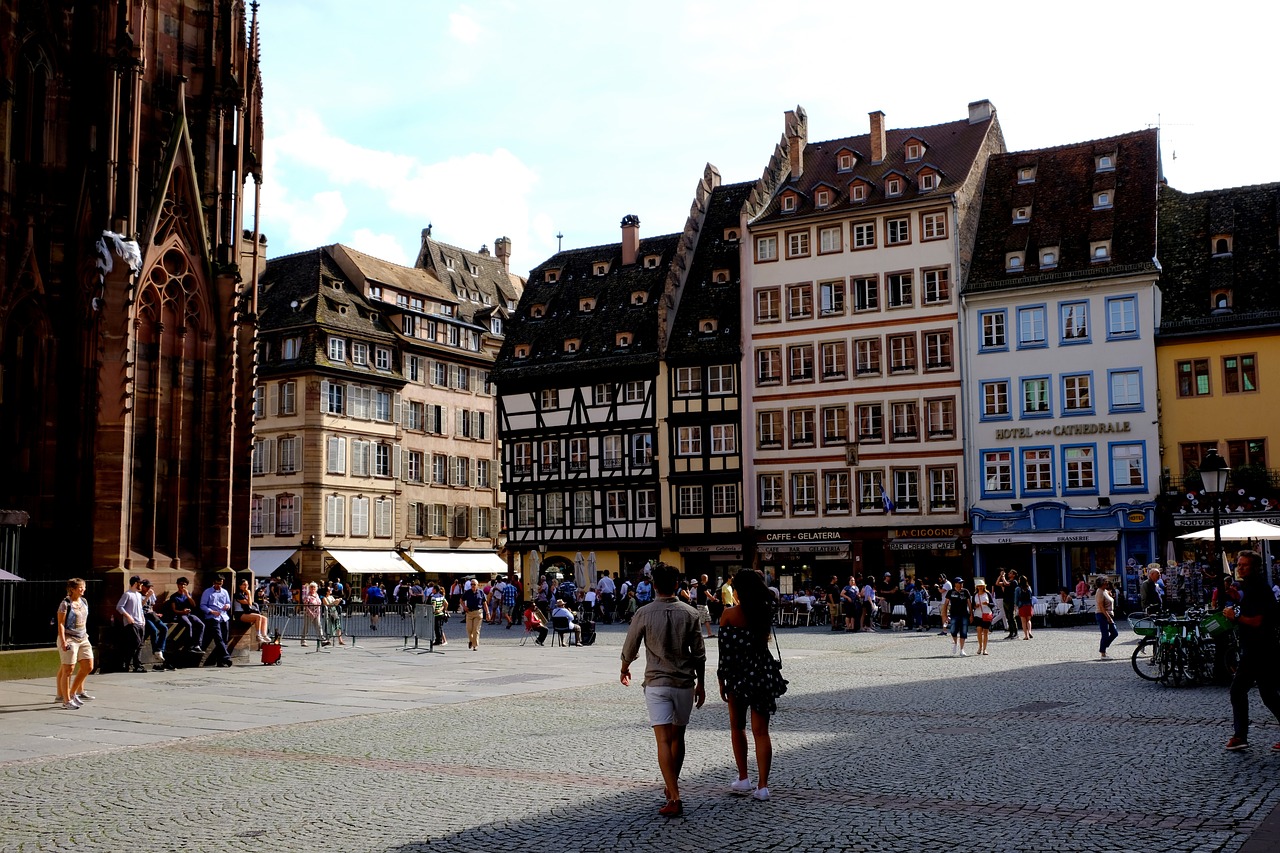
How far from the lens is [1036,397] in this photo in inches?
1966

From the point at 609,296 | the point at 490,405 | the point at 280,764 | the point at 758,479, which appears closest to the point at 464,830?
the point at 280,764

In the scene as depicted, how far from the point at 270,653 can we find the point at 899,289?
112 feet

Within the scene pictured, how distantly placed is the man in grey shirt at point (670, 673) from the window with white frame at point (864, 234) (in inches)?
1791

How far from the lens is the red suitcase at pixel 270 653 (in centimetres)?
2434

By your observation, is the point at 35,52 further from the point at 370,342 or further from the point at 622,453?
the point at 370,342

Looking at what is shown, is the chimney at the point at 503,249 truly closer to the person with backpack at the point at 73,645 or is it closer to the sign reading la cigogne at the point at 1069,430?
the sign reading la cigogne at the point at 1069,430

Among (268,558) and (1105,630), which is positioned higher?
(268,558)

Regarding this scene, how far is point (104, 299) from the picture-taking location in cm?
2330

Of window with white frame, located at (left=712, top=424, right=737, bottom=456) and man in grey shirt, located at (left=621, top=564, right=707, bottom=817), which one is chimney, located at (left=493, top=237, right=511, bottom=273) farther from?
man in grey shirt, located at (left=621, top=564, right=707, bottom=817)

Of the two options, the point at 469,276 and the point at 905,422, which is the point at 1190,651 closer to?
the point at 905,422

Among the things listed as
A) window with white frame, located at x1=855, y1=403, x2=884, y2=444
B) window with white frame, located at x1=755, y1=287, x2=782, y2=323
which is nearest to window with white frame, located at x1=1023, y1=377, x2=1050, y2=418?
window with white frame, located at x1=855, y1=403, x2=884, y2=444

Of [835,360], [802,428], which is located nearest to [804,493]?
[802,428]

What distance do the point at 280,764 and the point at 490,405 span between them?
6124 cm

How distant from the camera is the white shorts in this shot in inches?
365
